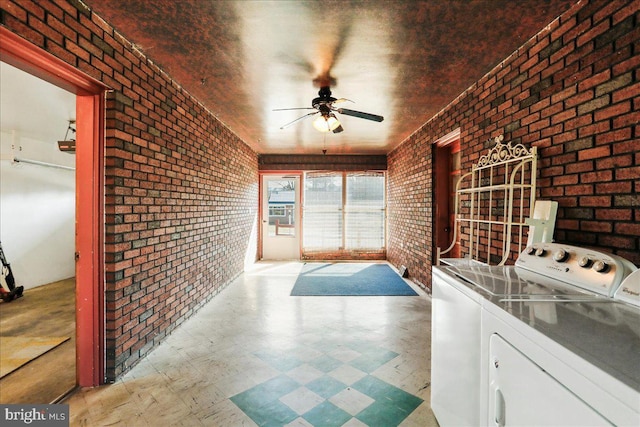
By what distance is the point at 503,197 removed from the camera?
2.48m

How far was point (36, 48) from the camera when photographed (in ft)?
5.10

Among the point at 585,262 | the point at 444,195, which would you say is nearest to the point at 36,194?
the point at 444,195

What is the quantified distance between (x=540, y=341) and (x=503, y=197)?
1.95m

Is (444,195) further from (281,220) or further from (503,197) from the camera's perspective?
(281,220)

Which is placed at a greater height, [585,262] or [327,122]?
[327,122]

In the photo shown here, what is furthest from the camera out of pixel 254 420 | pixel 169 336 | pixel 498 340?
pixel 169 336

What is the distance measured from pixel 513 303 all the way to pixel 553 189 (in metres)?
1.35

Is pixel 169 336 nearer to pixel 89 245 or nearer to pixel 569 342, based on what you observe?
pixel 89 245

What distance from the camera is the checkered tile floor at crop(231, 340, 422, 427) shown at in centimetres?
171

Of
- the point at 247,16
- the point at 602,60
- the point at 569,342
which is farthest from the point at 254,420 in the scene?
the point at 602,60

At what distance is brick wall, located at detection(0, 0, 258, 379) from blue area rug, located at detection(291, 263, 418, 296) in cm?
155

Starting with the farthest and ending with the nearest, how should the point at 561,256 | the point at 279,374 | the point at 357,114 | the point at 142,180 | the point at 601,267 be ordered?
the point at 357,114
the point at 142,180
the point at 279,374
the point at 561,256
the point at 601,267

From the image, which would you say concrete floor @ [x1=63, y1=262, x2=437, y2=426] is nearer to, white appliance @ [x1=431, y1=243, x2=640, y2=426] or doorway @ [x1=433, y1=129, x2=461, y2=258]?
white appliance @ [x1=431, y1=243, x2=640, y2=426]

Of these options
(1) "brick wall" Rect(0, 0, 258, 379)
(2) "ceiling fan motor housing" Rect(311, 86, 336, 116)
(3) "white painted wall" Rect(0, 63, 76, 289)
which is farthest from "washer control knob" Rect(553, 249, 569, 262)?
(3) "white painted wall" Rect(0, 63, 76, 289)
